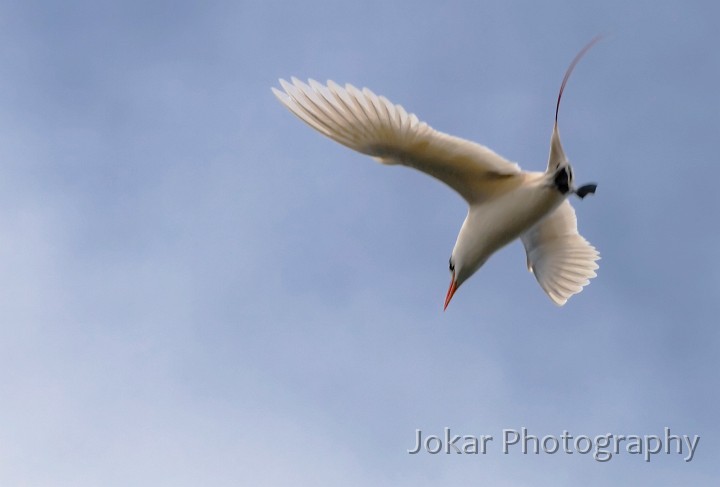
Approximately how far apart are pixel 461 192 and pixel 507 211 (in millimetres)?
635

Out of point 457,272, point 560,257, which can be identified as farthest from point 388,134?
point 560,257

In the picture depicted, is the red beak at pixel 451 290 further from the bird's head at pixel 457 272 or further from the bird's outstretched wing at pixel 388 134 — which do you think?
the bird's outstretched wing at pixel 388 134

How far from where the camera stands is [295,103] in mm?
11125

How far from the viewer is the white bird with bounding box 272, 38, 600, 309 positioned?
1104 cm

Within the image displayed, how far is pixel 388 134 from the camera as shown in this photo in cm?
1121

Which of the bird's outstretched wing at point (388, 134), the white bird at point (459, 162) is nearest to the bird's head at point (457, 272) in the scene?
the white bird at point (459, 162)

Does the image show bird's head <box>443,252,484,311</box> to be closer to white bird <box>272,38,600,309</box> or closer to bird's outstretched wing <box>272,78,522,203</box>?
white bird <box>272,38,600,309</box>

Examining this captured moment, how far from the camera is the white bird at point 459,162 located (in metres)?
11.0

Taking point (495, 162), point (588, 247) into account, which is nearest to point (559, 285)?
point (588, 247)

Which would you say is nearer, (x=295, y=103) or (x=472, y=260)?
(x=295, y=103)

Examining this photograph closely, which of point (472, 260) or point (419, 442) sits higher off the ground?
point (472, 260)

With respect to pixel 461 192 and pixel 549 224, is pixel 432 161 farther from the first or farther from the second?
pixel 549 224

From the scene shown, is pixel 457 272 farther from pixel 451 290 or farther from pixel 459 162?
pixel 459 162

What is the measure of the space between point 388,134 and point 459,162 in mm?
958
